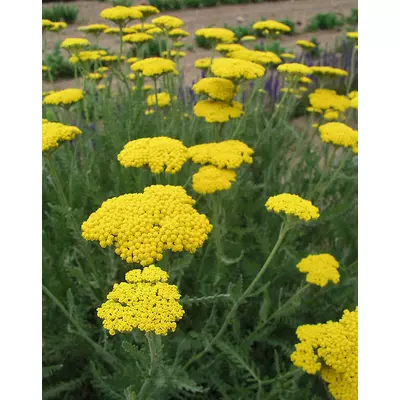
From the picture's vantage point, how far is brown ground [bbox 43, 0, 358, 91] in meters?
1.64

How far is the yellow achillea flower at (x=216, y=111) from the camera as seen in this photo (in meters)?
0.97

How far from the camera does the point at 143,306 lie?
44 cm

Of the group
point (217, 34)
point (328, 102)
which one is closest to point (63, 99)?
point (217, 34)

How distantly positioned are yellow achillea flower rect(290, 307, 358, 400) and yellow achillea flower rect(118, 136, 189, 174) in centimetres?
31

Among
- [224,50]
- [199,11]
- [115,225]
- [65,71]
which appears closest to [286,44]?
[199,11]

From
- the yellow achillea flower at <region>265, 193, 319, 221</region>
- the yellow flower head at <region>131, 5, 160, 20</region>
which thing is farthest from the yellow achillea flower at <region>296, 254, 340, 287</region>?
the yellow flower head at <region>131, 5, 160, 20</region>

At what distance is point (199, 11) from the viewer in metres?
2.31

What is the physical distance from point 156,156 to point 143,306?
1.02 feet

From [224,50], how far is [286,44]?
7.04ft

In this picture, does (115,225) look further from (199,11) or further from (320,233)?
(199,11)

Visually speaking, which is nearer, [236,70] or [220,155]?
[220,155]

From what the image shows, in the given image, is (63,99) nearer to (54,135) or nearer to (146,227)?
(54,135)

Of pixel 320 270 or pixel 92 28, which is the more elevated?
pixel 92 28

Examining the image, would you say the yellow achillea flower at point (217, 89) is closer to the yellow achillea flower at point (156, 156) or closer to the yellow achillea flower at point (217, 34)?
the yellow achillea flower at point (217, 34)
